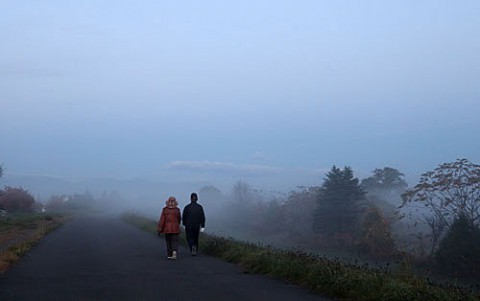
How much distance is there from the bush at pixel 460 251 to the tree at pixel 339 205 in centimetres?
1205

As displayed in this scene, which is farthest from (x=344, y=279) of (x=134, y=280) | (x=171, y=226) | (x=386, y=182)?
(x=386, y=182)

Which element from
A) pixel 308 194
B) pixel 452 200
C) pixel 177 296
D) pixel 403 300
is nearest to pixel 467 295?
pixel 403 300

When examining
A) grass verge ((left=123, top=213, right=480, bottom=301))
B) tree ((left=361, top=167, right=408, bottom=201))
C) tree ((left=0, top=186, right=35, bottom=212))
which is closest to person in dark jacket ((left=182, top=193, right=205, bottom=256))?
grass verge ((left=123, top=213, right=480, bottom=301))

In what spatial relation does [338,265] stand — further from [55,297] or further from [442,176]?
[442,176]

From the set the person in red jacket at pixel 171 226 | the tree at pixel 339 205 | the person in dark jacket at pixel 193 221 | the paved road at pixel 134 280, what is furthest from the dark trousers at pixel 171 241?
the tree at pixel 339 205

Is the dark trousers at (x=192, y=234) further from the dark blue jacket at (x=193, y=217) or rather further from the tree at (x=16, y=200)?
the tree at (x=16, y=200)

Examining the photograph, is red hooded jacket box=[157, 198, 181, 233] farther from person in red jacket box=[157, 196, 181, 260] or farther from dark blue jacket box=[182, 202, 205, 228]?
dark blue jacket box=[182, 202, 205, 228]

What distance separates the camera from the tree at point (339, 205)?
39.7m

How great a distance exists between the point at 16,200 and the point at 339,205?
6769cm

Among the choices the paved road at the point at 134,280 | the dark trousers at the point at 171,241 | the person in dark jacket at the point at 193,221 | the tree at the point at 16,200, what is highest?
the tree at the point at 16,200

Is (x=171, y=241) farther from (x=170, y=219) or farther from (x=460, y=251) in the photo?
(x=460, y=251)

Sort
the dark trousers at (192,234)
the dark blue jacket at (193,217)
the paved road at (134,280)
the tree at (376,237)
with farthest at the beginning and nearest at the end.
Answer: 1. the tree at (376,237)
2. the dark trousers at (192,234)
3. the dark blue jacket at (193,217)
4. the paved road at (134,280)

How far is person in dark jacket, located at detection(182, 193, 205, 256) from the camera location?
19641mm

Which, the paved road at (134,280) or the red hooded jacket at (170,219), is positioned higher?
the red hooded jacket at (170,219)
